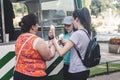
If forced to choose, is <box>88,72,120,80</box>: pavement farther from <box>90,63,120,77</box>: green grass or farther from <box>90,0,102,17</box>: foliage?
<box>90,0,102,17</box>: foliage

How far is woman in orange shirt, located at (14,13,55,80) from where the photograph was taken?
16.4 feet

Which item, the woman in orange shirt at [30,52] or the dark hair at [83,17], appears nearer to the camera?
the woman in orange shirt at [30,52]

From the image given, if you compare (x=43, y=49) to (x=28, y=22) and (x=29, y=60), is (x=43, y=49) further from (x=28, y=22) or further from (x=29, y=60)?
(x=28, y=22)

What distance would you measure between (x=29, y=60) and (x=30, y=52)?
11 centimetres

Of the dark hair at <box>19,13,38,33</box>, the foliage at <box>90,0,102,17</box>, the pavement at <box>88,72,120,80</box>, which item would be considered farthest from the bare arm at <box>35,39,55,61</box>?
the foliage at <box>90,0,102,17</box>

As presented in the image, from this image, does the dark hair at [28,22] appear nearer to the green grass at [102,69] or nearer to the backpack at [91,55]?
the backpack at [91,55]

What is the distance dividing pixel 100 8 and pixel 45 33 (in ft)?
172

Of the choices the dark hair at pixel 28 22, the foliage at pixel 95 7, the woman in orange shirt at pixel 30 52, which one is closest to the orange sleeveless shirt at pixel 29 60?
the woman in orange shirt at pixel 30 52

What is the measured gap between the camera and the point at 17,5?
669 centimetres

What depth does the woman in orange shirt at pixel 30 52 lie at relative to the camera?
4.99 metres

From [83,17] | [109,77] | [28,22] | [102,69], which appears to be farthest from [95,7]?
[28,22]

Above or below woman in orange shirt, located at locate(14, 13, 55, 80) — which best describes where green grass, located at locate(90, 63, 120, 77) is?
below

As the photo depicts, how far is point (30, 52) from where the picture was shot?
197 inches

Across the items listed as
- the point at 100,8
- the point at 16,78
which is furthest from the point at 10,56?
the point at 100,8
